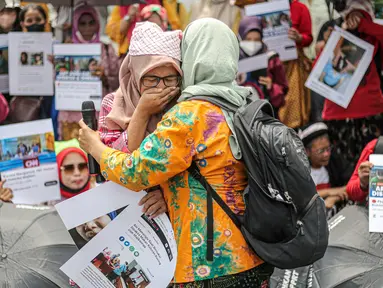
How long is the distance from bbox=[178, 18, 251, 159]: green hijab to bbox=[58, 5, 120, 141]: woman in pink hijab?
11.6 ft

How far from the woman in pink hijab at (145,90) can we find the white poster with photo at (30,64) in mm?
3523

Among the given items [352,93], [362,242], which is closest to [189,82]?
[362,242]

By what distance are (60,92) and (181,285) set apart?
3.80m

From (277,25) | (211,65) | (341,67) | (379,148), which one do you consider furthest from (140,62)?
(277,25)

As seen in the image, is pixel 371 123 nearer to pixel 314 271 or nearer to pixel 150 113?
pixel 314 271

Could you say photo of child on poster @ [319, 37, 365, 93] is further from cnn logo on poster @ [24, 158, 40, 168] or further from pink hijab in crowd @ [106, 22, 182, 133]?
pink hijab in crowd @ [106, 22, 182, 133]

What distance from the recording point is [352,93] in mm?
5918

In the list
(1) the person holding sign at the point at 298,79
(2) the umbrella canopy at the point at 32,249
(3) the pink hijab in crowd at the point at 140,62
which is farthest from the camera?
(1) the person holding sign at the point at 298,79

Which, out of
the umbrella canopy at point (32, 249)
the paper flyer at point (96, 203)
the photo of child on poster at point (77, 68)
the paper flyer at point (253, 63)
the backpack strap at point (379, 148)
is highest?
the paper flyer at point (96, 203)

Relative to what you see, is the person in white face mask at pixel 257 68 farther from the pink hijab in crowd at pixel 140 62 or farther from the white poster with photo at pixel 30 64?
the pink hijab in crowd at pixel 140 62

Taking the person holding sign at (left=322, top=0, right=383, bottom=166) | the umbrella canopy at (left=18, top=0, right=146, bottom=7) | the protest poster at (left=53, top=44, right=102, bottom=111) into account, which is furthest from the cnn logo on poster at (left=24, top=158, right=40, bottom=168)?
the person holding sign at (left=322, top=0, right=383, bottom=166)

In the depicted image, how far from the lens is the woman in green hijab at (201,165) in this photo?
274cm

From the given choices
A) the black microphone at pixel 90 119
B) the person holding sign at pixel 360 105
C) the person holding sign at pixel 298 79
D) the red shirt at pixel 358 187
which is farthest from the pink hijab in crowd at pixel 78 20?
the black microphone at pixel 90 119

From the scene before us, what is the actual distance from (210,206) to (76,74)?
3.80 meters
